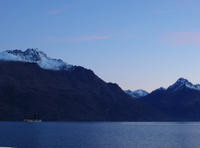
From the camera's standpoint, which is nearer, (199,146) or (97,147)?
(97,147)

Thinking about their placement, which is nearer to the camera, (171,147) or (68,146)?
(68,146)

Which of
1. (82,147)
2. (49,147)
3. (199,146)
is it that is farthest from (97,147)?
(199,146)

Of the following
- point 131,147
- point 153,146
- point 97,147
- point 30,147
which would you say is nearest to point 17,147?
point 30,147

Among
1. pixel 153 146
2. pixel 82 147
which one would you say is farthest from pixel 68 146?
pixel 153 146

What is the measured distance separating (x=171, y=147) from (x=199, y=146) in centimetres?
1012

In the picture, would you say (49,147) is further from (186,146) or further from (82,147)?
(186,146)

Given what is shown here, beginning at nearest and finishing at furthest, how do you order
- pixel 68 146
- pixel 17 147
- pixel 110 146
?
pixel 17 147
pixel 68 146
pixel 110 146

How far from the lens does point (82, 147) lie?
4247 inches

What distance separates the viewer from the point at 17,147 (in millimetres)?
99312

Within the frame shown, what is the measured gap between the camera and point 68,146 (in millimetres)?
107125

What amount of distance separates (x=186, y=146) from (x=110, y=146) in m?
23.1

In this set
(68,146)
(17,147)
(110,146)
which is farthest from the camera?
(110,146)

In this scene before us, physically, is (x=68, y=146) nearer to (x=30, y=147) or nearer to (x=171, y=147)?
(x=30, y=147)

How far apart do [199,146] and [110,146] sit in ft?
88.2
